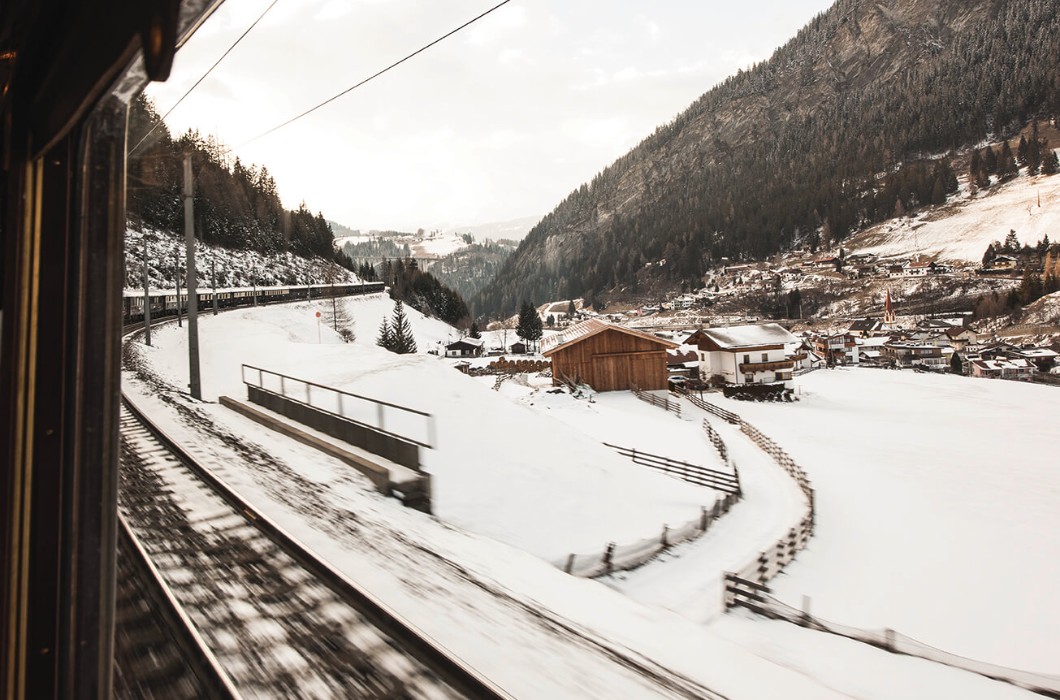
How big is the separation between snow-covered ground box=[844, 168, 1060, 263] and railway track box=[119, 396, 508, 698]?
18195 cm

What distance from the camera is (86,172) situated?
2.01m

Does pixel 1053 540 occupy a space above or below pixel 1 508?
below

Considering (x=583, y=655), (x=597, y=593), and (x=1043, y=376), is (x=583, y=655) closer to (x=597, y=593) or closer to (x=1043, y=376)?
(x=597, y=593)

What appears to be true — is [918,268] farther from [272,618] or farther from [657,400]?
[272,618]

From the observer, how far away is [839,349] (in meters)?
85.2

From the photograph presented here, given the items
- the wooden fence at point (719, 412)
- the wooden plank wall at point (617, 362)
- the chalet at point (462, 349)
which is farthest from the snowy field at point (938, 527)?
the chalet at point (462, 349)

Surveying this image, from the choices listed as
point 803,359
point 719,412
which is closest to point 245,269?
point 719,412

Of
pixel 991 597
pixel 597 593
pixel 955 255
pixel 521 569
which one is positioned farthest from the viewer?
pixel 955 255

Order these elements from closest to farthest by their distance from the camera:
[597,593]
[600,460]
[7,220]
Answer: [7,220] < [597,593] < [600,460]

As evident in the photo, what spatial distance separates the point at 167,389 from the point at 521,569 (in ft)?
51.3

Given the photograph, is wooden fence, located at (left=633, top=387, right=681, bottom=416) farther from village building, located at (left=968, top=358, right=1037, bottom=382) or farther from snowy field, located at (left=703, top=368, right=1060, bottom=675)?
village building, located at (left=968, top=358, right=1037, bottom=382)

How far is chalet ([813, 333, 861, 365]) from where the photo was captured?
270 feet

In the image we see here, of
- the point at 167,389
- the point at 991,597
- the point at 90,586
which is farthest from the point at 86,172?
the point at 167,389

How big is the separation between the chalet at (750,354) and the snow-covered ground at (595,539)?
26993mm
